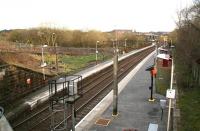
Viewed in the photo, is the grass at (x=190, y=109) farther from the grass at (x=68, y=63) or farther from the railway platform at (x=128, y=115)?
the grass at (x=68, y=63)

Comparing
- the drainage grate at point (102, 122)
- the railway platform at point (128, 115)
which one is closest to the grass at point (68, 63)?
the railway platform at point (128, 115)

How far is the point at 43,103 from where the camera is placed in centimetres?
2233

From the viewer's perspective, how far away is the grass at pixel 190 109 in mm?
16281

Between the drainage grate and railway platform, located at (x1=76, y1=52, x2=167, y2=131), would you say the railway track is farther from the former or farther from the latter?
the drainage grate

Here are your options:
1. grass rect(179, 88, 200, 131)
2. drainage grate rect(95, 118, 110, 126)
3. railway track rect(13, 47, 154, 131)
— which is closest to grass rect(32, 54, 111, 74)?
railway track rect(13, 47, 154, 131)

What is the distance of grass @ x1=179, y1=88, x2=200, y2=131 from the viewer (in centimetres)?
1628

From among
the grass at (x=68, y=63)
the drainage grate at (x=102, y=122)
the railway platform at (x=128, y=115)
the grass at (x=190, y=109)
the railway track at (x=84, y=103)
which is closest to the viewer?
the grass at (x=190, y=109)

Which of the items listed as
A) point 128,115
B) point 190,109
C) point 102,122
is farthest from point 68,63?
point 102,122

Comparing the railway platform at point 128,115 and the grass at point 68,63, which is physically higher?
the grass at point 68,63

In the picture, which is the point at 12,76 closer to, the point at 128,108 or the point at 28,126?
the point at 28,126

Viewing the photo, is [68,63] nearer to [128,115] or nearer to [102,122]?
[128,115]

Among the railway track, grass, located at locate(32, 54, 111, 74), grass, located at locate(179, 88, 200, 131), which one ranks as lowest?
the railway track

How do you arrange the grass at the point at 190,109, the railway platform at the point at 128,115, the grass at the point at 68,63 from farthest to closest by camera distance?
the grass at the point at 68,63
the railway platform at the point at 128,115
the grass at the point at 190,109

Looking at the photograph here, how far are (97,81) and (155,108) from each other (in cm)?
1246
